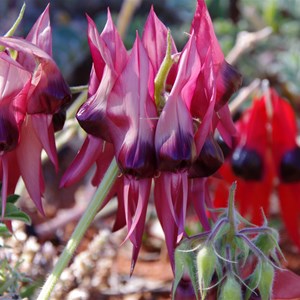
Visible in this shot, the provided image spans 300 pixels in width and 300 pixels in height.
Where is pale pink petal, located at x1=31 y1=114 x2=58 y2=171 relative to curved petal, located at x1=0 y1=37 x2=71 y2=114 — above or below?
below

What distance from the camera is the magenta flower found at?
4.56 feet

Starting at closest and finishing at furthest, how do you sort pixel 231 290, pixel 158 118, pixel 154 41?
pixel 231 290
pixel 158 118
pixel 154 41

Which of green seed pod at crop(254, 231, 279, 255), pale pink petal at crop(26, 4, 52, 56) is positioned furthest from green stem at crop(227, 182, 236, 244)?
pale pink petal at crop(26, 4, 52, 56)

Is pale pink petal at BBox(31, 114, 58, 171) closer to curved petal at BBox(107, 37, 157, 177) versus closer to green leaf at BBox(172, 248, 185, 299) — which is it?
curved petal at BBox(107, 37, 157, 177)

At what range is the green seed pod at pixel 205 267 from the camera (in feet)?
4.13

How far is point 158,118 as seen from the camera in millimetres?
1358

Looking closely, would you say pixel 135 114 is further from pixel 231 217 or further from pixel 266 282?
pixel 266 282

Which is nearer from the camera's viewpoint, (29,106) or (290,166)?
(29,106)

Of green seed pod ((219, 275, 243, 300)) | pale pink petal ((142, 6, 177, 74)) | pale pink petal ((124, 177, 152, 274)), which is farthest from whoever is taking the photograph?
pale pink petal ((142, 6, 177, 74))

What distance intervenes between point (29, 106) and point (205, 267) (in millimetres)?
409

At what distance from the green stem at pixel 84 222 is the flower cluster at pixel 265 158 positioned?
122 centimetres

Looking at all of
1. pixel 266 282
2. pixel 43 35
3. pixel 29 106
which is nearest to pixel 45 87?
pixel 29 106

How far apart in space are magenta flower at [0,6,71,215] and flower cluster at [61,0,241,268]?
7cm

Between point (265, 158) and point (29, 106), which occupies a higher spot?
point (29, 106)
